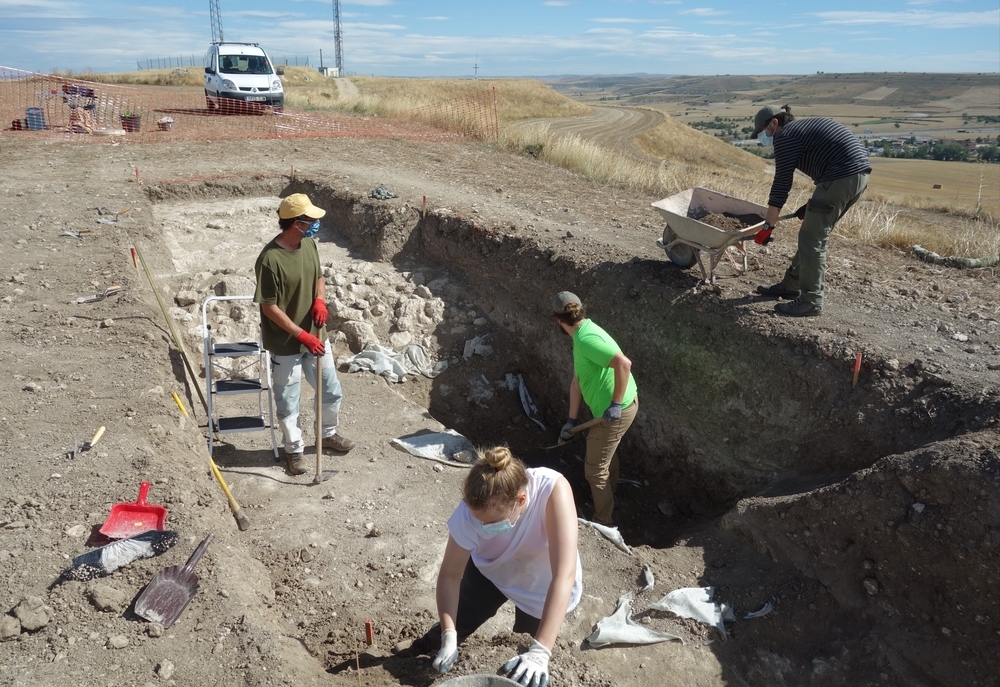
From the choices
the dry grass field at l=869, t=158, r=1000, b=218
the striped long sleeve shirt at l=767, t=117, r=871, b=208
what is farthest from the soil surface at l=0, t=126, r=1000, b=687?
the dry grass field at l=869, t=158, r=1000, b=218

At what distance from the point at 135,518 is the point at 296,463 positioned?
1653 mm

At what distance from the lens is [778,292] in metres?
6.17

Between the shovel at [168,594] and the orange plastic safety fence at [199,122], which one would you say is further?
the orange plastic safety fence at [199,122]

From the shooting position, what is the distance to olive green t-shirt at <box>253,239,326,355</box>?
4.74 meters

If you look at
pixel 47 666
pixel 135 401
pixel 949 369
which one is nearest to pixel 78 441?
pixel 135 401

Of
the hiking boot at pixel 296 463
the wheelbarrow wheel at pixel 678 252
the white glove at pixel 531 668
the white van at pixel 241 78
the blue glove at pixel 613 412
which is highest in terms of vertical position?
the white van at pixel 241 78

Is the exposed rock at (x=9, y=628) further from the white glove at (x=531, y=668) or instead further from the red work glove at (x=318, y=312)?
the red work glove at (x=318, y=312)

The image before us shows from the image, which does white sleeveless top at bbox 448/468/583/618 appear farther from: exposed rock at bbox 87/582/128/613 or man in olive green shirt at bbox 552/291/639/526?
man in olive green shirt at bbox 552/291/639/526

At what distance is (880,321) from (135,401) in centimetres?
578

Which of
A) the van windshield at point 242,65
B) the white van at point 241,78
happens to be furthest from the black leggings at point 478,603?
the van windshield at point 242,65

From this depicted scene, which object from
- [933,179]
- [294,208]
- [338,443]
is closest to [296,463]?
[338,443]

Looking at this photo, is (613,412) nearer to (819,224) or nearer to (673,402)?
(673,402)

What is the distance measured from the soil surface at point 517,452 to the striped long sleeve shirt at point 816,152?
115 centimetres

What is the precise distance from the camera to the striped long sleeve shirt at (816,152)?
17.3ft
